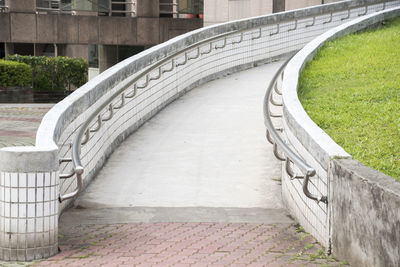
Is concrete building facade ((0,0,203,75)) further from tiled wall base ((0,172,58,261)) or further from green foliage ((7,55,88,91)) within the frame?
tiled wall base ((0,172,58,261))

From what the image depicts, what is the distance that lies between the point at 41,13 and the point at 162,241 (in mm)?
22990

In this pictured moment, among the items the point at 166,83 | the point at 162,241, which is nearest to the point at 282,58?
the point at 166,83

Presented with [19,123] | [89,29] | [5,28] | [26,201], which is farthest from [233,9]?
[26,201]

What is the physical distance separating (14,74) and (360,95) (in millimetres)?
13860

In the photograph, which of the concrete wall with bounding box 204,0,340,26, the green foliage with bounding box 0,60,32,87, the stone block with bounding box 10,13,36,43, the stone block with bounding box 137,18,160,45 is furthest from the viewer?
the stone block with bounding box 137,18,160,45

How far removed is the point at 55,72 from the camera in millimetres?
23016

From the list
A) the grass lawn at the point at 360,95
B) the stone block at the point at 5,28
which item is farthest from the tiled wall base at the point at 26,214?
the stone block at the point at 5,28

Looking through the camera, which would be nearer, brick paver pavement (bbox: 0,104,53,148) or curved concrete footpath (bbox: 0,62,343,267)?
curved concrete footpath (bbox: 0,62,343,267)

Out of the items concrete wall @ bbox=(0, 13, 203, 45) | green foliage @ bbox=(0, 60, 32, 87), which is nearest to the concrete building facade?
concrete wall @ bbox=(0, 13, 203, 45)

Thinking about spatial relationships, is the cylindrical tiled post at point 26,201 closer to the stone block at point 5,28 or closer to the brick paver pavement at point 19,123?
the brick paver pavement at point 19,123

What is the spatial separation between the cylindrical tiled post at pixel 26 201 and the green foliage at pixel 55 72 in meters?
17.1

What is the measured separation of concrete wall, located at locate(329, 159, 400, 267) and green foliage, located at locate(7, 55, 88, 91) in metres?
18.1

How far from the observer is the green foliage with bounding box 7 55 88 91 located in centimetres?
2255

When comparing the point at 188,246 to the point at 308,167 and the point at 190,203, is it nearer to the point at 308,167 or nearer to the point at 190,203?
the point at 308,167
